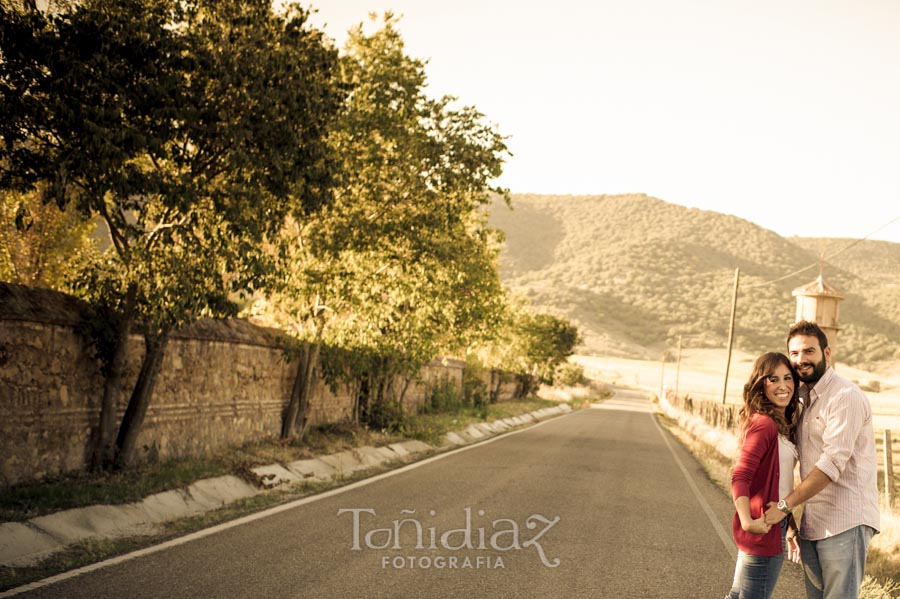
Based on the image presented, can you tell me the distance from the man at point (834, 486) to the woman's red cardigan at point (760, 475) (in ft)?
0.32

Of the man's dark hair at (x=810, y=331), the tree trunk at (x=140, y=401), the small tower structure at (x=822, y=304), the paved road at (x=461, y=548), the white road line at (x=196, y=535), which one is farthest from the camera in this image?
the small tower structure at (x=822, y=304)

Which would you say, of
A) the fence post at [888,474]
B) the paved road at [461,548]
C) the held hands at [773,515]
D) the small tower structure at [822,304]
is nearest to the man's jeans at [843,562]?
the held hands at [773,515]

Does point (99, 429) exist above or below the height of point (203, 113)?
below

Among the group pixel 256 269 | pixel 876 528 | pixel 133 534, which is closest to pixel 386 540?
pixel 133 534

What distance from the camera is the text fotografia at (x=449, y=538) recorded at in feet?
25.6

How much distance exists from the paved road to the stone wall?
101 inches

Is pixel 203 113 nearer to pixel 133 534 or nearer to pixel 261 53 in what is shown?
pixel 261 53

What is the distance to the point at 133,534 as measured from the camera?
26.5 feet

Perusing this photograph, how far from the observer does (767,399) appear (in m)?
4.48

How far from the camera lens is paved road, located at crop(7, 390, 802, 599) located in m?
6.59

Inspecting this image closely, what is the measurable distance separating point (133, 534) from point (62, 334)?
2866 mm

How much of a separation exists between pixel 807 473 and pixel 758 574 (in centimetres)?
63

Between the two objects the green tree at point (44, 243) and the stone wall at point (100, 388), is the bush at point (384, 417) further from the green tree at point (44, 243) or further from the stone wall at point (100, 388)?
the green tree at point (44, 243)

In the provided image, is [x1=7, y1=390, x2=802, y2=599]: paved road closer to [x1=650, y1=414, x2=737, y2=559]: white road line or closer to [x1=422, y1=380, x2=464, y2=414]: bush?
[x1=650, y1=414, x2=737, y2=559]: white road line
